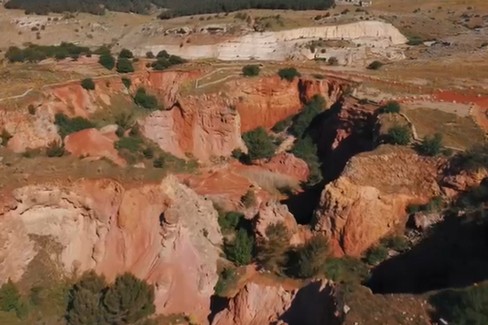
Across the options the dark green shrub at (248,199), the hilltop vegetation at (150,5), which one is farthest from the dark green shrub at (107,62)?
the hilltop vegetation at (150,5)

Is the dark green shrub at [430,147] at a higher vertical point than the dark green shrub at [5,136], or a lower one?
lower

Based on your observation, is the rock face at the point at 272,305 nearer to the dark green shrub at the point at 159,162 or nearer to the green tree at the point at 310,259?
the green tree at the point at 310,259

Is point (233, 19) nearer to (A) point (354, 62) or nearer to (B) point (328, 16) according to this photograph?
(B) point (328, 16)

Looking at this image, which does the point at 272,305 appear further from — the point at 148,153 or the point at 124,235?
the point at 148,153

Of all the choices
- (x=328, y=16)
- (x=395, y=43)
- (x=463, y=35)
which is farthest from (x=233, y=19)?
(x=463, y=35)

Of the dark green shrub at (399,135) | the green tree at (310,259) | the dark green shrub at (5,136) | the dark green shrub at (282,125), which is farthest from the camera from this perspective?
the dark green shrub at (282,125)

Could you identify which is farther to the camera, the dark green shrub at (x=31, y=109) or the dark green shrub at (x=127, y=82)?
the dark green shrub at (x=127, y=82)
